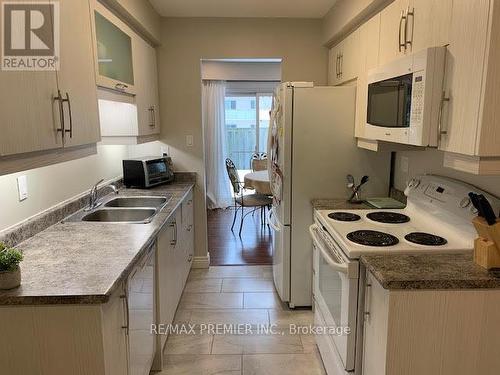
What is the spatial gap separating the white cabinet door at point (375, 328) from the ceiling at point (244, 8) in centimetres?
236

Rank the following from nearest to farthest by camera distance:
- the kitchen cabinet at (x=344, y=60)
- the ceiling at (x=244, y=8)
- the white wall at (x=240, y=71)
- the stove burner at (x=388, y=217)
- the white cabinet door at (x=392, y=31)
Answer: the white cabinet door at (x=392, y=31) < the stove burner at (x=388, y=217) < the kitchen cabinet at (x=344, y=60) < the ceiling at (x=244, y=8) < the white wall at (x=240, y=71)

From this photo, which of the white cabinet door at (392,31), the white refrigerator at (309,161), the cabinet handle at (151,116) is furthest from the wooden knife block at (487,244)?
the cabinet handle at (151,116)

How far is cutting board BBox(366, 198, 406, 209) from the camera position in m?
2.51

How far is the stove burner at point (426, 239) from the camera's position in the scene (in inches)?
68.4

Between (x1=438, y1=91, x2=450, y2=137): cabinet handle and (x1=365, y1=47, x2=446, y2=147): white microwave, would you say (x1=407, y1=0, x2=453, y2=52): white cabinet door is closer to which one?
(x1=365, y1=47, x2=446, y2=147): white microwave

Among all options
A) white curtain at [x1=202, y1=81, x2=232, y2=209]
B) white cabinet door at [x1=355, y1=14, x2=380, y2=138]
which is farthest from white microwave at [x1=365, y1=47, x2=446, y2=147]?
white curtain at [x1=202, y1=81, x2=232, y2=209]

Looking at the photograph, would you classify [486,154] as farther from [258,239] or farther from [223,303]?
[258,239]

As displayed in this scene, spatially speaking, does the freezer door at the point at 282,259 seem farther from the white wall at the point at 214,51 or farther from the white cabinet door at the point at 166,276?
the white wall at the point at 214,51

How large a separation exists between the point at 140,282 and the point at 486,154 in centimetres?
156

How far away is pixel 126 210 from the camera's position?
2.59 m

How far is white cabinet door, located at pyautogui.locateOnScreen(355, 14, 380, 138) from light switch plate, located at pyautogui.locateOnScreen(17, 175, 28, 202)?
6.66 ft

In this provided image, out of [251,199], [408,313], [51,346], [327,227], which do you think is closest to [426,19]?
[327,227]

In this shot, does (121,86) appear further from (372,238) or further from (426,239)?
(426,239)

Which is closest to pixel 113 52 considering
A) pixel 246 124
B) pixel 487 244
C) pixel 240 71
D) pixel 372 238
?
pixel 372 238
